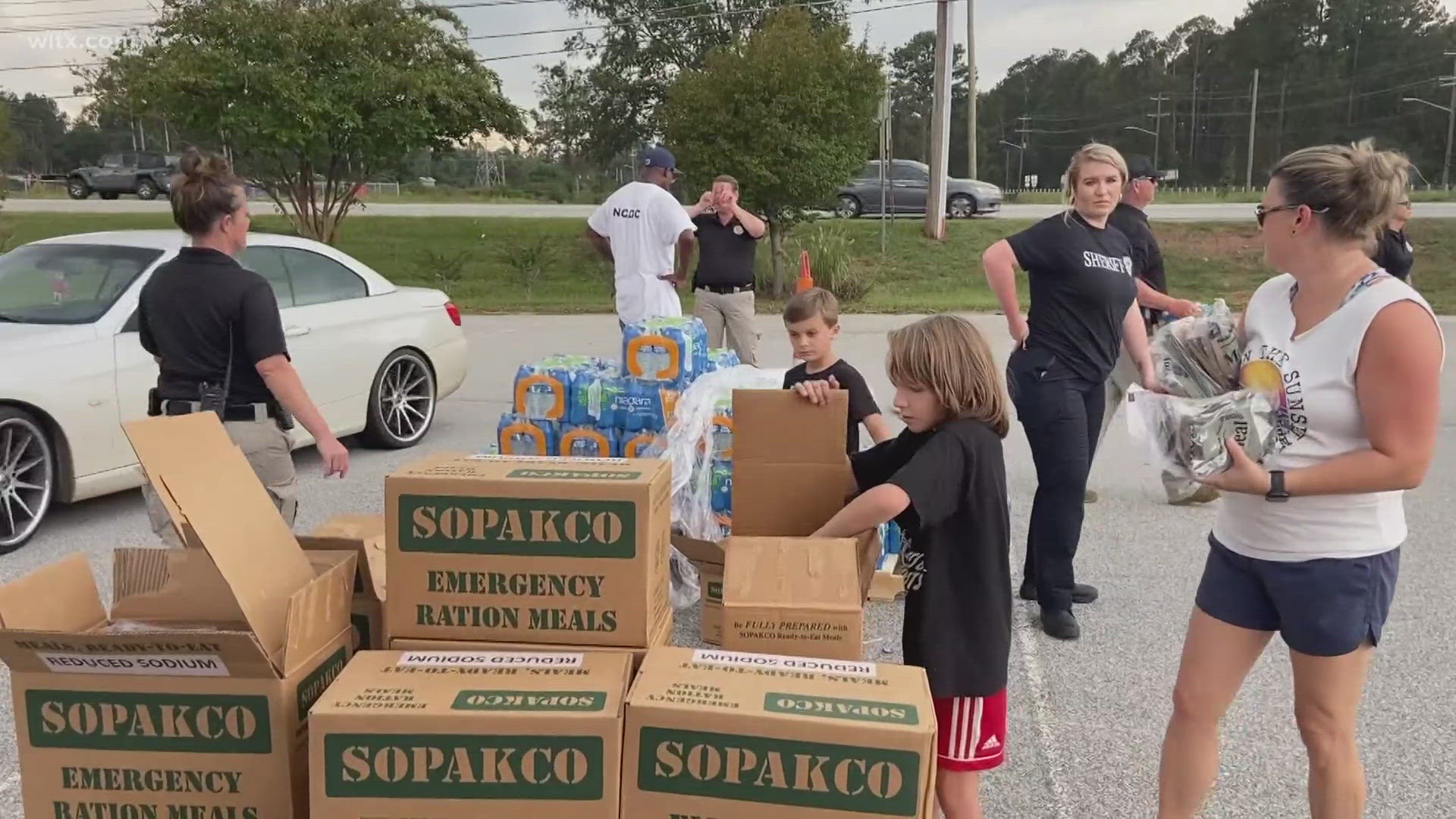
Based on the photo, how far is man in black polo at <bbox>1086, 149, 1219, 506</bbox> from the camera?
17.4ft

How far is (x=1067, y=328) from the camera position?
12.4 feet

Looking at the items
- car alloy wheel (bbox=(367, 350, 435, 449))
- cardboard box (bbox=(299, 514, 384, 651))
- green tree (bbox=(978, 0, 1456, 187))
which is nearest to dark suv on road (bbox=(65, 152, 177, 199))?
car alloy wheel (bbox=(367, 350, 435, 449))

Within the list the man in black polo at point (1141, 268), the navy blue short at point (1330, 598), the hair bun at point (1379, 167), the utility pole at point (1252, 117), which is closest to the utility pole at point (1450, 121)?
the utility pole at point (1252, 117)

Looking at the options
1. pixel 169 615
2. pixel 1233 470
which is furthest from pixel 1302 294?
pixel 169 615

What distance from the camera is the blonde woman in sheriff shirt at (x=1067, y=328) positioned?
375 cm

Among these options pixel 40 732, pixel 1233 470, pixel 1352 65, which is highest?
pixel 1352 65

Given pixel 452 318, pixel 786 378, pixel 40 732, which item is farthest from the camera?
pixel 452 318

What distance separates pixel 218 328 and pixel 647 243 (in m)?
3.90

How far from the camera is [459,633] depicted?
78.7 inches

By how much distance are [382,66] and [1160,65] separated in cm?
6629

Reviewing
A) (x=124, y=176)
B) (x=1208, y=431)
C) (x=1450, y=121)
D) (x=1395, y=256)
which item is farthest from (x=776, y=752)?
(x=1450, y=121)

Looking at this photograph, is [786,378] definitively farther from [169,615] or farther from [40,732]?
[40,732]

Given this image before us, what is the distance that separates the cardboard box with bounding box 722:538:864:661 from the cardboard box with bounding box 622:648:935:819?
261 millimetres

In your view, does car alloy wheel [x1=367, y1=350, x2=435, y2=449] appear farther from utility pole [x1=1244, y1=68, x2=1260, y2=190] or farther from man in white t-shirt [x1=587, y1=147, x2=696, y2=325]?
utility pole [x1=1244, y1=68, x2=1260, y2=190]
